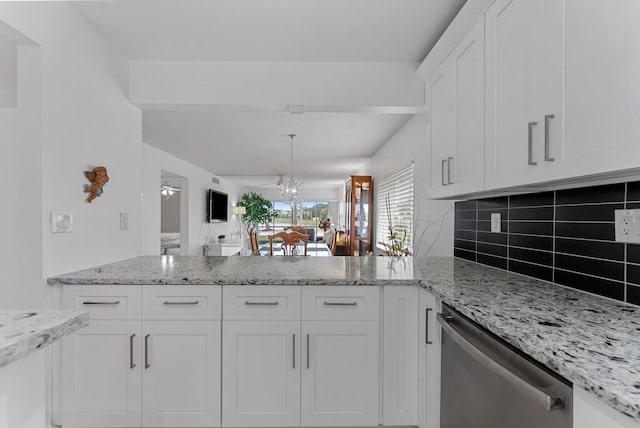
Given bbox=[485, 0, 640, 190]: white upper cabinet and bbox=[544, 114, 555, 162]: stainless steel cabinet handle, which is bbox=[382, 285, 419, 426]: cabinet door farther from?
bbox=[544, 114, 555, 162]: stainless steel cabinet handle

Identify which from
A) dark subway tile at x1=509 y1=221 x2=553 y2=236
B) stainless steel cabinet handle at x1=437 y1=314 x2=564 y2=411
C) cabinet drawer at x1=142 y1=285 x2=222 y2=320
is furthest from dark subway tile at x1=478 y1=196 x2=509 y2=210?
cabinet drawer at x1=142 y1=285 x2=222 y2=320

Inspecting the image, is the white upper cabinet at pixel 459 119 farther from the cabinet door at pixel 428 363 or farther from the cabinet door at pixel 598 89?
the cabinet door at pixel 428 363

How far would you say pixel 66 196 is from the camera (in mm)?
1714

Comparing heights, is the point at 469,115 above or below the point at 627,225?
above

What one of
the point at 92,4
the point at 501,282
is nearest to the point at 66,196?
the point at 92,4

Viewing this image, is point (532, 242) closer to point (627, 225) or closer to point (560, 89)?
point (627, 225)

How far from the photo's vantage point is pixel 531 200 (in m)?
1.61

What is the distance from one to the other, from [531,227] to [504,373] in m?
0.98

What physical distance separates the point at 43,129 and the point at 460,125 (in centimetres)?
211

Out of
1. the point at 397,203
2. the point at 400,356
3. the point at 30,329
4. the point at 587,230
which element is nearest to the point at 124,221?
the point at 30,329

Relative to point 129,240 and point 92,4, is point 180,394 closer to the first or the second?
point 129,240

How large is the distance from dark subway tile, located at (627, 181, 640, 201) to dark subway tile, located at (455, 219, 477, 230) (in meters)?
1.03

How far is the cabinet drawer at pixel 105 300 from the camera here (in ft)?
5.32

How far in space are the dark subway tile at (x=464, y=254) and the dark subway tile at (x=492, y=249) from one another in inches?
3.1
